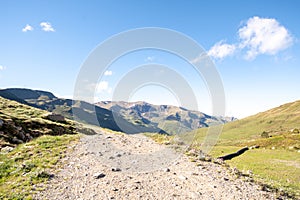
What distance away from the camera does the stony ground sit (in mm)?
12836

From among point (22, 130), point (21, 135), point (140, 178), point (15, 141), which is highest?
point (22, 130)

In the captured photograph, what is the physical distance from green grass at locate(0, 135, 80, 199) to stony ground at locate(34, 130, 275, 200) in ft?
2.80

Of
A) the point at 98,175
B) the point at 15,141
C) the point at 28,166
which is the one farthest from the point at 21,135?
the point at 98,175

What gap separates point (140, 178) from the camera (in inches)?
585

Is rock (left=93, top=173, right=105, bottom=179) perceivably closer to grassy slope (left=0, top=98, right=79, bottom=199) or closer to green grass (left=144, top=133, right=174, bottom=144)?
grassy slope (left=0, top=98, right=79, bottom=199)

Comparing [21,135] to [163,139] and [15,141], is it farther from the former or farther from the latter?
[163,139]

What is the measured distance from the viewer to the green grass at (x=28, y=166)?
12.5 metres

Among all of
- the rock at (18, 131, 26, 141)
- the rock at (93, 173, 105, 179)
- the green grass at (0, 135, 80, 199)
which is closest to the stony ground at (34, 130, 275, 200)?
the rock at (93, 173, 105, 179)

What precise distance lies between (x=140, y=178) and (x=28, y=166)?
8.04 meters

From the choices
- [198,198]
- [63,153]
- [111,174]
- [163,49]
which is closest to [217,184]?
[198,198]

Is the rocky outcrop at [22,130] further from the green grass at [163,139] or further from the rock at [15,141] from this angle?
the green grass at [163,139]

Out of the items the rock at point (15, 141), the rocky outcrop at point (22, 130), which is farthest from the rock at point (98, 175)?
the rock at point (15, 141)

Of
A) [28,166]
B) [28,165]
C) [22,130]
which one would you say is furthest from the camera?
[22,130]

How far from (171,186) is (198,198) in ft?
6.21
